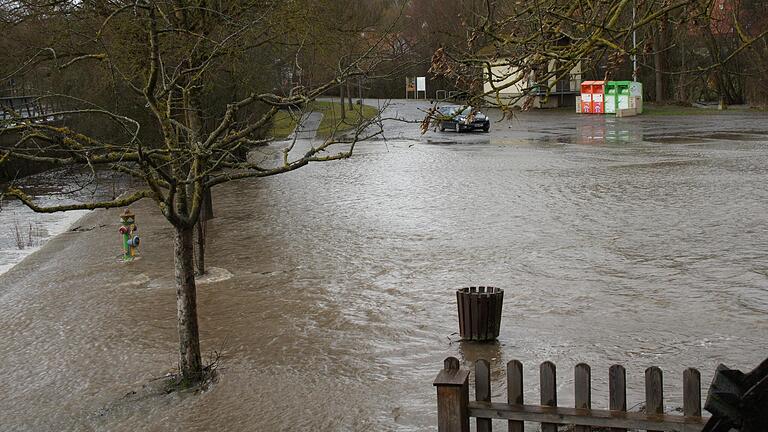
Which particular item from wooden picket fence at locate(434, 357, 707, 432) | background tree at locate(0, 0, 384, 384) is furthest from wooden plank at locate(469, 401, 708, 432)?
background tree at locate(0, 0, 384, 384)

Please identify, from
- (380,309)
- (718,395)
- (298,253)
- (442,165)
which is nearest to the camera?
(718,395)

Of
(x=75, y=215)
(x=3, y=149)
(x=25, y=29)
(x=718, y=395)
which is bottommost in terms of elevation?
(x=75, y=215)

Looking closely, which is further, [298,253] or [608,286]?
[298,253]

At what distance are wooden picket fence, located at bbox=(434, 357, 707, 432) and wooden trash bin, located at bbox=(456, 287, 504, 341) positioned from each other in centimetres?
442

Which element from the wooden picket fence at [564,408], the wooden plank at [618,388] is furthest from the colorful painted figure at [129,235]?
the wooden plank at [618,388]

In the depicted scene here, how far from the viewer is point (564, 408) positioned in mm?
5391

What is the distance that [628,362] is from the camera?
9.23m

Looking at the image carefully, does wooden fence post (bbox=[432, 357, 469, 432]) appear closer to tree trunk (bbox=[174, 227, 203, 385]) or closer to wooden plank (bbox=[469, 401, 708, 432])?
wooden plank (bbox=[469, 401, 708, 432])

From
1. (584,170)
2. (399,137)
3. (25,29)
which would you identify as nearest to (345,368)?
(25,29)

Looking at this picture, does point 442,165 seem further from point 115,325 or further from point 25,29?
point 115,325

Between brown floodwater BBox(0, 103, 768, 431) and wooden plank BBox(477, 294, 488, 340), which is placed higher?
wooden plank BBox(477, 294, 488, 340)

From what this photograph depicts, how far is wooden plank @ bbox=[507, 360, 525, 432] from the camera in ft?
17.7

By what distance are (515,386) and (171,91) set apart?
5.96 metres

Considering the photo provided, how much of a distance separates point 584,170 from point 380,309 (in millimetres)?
15782
